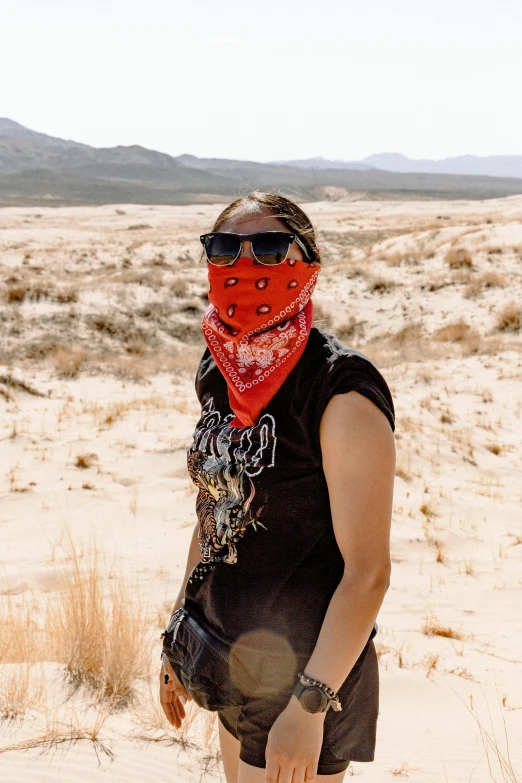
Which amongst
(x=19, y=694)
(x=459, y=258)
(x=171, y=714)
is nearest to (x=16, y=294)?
(x=459, y=258)

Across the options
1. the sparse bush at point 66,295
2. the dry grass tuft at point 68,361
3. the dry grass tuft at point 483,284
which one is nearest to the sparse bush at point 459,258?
the dry grass tuft at point 483,284

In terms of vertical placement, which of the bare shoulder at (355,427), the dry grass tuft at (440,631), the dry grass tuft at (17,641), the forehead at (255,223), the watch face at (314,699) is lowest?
the dry grass tuft at (440,631)

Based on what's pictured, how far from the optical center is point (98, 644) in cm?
319

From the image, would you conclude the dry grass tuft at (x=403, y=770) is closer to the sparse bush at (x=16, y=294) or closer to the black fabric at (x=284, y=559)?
the black fabric at (x=284, y=559)

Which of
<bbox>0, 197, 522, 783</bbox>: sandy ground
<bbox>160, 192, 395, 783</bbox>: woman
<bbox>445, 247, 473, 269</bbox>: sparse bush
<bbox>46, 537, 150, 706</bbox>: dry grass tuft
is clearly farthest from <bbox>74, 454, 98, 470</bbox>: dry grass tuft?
<bbox>445, 247, 473, 269</bbox>: sparse bush

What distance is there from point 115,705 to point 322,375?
2152 millimetres

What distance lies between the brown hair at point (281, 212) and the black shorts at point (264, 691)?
932 mm

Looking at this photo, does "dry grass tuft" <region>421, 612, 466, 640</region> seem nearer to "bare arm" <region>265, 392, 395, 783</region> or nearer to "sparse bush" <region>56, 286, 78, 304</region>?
"bare arm" <region>265, 392, 395, 783</region>

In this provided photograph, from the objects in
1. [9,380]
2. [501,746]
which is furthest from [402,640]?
[9,380]

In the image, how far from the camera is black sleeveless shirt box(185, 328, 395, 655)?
61.0 inches

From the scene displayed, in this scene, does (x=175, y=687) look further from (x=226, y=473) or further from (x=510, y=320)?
(x=510, y=320)

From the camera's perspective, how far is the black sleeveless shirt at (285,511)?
5.08 feet

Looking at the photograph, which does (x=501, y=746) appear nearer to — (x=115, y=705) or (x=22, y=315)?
(x=115, y=705)

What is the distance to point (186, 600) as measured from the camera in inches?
74.4
